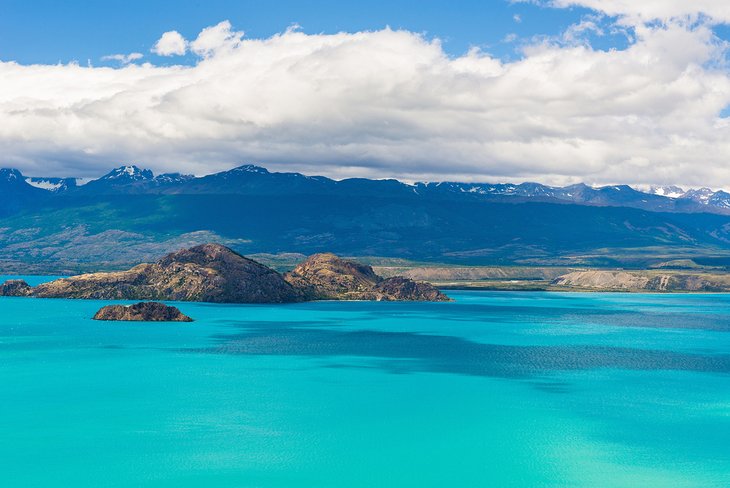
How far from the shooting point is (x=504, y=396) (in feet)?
398

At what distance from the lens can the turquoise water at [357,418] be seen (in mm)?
81562

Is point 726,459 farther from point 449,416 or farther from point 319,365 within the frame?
point 319,365

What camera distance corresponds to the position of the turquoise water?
81.6 metres

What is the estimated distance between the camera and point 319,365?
151 m

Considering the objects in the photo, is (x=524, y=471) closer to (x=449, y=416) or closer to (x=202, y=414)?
(x=449, y=416)

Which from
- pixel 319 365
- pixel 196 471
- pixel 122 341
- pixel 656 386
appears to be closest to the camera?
pixel 196 471

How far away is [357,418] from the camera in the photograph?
105 m

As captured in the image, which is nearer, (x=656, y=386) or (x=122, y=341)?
(x=656, y=386)

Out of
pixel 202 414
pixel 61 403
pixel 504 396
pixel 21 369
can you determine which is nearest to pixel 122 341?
pixel 21 369

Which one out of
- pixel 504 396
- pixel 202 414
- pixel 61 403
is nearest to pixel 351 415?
pixel 202 414

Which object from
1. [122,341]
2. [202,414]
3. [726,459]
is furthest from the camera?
[122,341]

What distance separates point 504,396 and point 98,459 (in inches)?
2386

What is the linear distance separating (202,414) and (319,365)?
4772 cm

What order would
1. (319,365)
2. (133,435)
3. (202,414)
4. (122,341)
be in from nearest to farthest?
(133,435) → (202,414) → (319,365) → (122,341)
